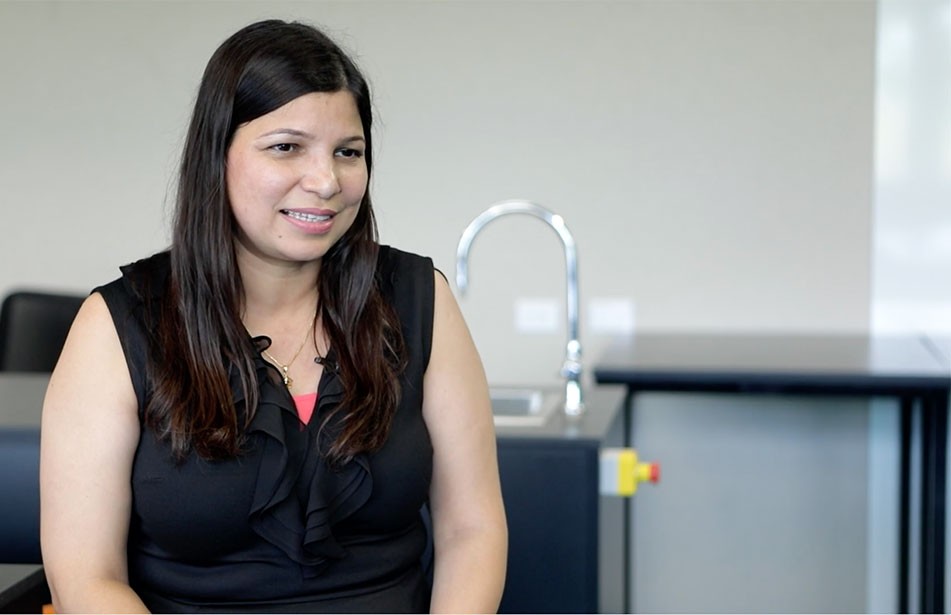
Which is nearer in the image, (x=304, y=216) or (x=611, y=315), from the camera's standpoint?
Answer: (x=304, y=216)

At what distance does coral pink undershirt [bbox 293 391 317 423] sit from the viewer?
148 cm

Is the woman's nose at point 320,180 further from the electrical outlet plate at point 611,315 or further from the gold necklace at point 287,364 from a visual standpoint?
the electrical outlet plate at point 611,315

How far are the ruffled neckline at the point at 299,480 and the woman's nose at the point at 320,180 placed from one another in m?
0.21

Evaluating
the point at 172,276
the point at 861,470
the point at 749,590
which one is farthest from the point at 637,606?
the point at 172,276

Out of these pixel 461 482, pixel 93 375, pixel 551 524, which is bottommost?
pixel 551 524

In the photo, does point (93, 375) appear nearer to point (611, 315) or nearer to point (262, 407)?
point (262, 407)

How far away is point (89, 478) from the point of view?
1396mm

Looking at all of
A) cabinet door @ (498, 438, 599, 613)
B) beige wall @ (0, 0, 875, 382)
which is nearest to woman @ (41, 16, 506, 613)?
cabinet door @ (498, 438, 599, 613)

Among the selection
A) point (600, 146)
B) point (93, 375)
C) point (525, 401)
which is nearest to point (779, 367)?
point (525, 401)

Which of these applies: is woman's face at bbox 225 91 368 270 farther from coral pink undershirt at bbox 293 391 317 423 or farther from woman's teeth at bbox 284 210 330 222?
coral pink undershirt at bbox 293 391 317 423

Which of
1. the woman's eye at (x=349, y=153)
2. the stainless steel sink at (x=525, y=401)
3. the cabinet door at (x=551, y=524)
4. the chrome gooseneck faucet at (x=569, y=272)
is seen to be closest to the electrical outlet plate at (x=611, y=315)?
the stainless steel sink at (x=525, y=401)

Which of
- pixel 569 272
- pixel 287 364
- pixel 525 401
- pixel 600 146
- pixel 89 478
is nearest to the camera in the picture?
pixel 89 478

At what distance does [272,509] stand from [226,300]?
252 mm

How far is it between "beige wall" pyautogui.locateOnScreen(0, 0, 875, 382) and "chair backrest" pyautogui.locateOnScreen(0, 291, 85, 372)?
0.90 m
